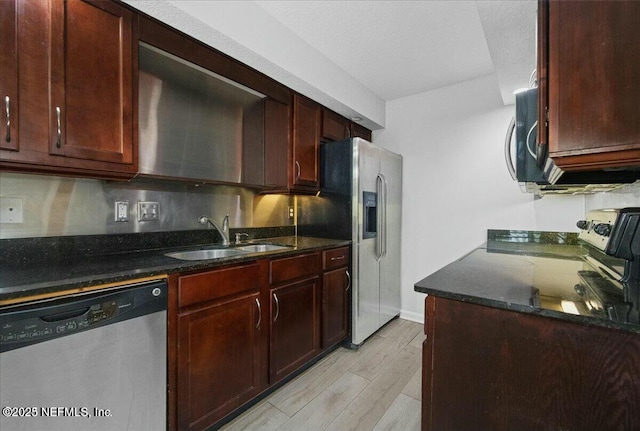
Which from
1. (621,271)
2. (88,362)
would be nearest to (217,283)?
(88,362)

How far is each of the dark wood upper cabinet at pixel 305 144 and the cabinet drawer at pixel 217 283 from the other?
97 centimetres

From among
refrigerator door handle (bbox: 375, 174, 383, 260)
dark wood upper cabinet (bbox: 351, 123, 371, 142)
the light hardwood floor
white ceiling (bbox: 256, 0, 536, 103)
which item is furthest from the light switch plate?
dark wood upper cabinet (bbox: 351, 123, 371, 142)

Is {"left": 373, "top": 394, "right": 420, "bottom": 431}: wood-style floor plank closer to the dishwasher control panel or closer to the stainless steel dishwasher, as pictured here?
the stainless steel dishwasher

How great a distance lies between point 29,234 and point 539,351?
216 cm

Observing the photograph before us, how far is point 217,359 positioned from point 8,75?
153 centimetres

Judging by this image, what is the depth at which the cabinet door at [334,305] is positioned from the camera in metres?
2.30

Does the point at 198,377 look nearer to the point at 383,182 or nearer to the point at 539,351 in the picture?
the point at 539,351

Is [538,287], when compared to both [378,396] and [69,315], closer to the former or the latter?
[378,396]

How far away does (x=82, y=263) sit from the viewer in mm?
1401

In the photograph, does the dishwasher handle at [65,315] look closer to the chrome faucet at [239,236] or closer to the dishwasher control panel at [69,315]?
the dishwasher control panel at [69,315]

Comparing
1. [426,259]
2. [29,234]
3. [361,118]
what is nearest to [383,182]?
[361,118]

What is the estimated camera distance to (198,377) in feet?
4.73

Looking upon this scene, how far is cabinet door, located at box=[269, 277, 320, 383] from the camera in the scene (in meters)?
1.87

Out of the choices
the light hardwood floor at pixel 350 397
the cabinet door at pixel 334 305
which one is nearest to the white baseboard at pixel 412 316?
the light hardwood floor at pixel 350 397
